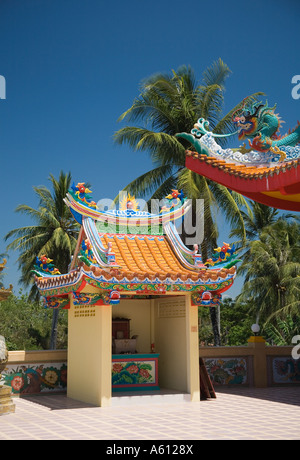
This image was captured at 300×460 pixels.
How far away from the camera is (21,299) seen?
4341 centimetres

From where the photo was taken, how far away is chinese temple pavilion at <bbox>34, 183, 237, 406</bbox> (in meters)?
12.5

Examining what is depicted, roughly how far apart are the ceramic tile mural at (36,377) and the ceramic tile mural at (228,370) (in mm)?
4105

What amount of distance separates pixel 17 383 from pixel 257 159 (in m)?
8.19

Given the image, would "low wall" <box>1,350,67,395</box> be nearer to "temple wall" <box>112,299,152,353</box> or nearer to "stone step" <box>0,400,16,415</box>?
"temple wall" <box>112,299,152,353</box>

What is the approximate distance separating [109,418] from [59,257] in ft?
60.2

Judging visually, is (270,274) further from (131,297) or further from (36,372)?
(36,372)

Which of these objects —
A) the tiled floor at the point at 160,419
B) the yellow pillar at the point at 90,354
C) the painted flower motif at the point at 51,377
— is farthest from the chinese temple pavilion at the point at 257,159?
the painted flower motif at the point at 51,377

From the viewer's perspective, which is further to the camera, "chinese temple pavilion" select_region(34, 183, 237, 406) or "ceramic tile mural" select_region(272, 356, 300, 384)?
"ceramic tile mural" select_region(272, 356, 300, 384)

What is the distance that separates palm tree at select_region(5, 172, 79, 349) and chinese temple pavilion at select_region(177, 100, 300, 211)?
56.5ft

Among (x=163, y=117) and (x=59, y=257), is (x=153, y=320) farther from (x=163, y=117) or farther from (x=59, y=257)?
(x=59, y=257)

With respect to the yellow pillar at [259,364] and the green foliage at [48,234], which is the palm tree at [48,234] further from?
the yellow pillar at [259,364]

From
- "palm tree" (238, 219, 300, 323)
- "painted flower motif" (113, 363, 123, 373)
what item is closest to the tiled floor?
"painted flower motif" (113, 363, 123, 373)

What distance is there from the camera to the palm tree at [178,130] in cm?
2075
